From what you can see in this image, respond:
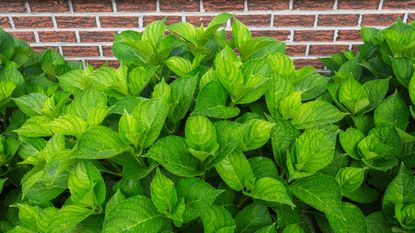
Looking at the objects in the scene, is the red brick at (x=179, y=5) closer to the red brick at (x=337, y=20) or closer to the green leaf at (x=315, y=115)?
the red brick at (x=337, y=20)

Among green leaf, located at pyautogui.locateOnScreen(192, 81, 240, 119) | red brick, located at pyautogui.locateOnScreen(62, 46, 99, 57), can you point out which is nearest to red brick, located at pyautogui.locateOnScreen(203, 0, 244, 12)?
red brick, located at pyautogui.locateOnScreen(62, 46, 99, 57)

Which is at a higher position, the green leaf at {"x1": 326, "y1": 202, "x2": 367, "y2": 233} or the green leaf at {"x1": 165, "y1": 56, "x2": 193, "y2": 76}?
the green leaf at {"x1": 165, "y1": 56, "x2": 193, "y2": 76}

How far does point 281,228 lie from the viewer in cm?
107

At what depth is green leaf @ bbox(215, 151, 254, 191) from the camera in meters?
1.02

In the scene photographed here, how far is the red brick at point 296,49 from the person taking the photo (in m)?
2.89

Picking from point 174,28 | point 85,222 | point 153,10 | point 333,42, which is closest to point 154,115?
point 85,222

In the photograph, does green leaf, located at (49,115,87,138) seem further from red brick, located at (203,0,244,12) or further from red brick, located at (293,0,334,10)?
red brick, located at (293,0,334,10)

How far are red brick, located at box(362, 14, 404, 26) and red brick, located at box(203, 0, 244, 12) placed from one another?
0.84 meters

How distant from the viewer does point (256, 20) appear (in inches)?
107

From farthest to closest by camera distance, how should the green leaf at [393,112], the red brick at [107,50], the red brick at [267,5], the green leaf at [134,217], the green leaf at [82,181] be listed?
the red brick at [107,50] < the red brick at [267,5] < the green leaf at [393,112] < the green leaf at [82,181] < the green leaf at [134,217]

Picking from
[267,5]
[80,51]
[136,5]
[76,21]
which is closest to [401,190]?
[267,5]

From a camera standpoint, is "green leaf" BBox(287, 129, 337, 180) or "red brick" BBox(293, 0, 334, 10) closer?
"green leaf" BBox(287, 129, 337, 180)

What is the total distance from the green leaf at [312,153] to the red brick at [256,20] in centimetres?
181

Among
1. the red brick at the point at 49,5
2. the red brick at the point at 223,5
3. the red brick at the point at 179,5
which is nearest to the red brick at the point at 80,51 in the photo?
the red brick at the point at 49,5
